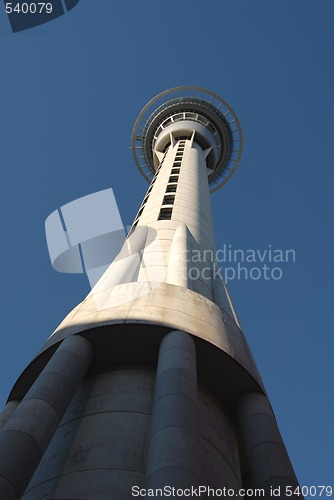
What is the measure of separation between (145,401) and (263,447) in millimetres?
3935

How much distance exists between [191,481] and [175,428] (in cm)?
152

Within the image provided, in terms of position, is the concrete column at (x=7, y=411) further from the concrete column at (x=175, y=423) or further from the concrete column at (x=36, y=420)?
the concrete column at (x=175, y=423)

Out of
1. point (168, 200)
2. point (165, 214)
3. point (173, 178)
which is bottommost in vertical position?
point (165, 214)

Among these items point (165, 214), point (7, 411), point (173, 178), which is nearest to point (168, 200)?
point (165, 214)

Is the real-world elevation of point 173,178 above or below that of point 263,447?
above

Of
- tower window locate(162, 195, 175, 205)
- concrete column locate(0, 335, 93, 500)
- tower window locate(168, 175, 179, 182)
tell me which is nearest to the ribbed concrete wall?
concrete column locate(0, 335, 93, 500)

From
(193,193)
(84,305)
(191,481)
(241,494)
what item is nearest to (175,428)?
(191,481)

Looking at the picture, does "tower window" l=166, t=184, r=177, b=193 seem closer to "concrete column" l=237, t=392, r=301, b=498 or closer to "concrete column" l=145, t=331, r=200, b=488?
"concrete column" l=237, t=392, r=301, b=498

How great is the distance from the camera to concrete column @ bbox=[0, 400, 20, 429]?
1705 cm

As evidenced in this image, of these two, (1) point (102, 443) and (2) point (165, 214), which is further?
(2) point (165, 214)

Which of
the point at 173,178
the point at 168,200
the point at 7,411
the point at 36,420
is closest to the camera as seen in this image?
the point at 36,420

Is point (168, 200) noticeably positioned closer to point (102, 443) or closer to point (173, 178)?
point (173, 178)

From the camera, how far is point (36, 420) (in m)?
12.1

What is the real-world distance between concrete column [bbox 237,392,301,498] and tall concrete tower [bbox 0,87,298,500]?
34 mm
